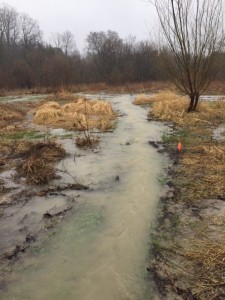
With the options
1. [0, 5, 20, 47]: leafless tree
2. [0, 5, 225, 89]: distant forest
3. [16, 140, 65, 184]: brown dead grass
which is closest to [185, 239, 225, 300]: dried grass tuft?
[16, 140, 65, 184]: brown dead grass

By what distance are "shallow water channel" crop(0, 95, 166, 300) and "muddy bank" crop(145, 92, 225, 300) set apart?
21cm

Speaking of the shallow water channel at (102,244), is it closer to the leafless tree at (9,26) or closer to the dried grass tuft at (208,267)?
the dried grass tuft at (208,267)

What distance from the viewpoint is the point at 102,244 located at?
4.48 metres

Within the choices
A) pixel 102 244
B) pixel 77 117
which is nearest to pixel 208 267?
pixel 102 244

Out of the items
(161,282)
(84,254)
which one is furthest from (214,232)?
(84,254)

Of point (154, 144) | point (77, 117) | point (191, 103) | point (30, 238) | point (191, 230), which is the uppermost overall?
point (191, 103)

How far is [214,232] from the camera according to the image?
4594 millimetres

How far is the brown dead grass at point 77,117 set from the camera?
41.4 feet

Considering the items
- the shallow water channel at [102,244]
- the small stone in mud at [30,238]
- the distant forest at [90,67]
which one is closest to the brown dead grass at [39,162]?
the shallow water channel at [102,244]

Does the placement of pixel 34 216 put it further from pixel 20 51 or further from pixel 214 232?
pixel 20 51

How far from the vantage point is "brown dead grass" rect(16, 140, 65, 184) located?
A: 6.88 m

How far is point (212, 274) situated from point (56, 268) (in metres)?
1.82

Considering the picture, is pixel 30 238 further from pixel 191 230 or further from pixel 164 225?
pixel 191 230

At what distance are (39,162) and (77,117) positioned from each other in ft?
21.7
